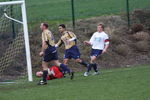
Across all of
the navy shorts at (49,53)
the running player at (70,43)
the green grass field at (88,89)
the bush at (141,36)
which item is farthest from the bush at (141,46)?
the navy shorts at (49,53)

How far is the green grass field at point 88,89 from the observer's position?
504 inches

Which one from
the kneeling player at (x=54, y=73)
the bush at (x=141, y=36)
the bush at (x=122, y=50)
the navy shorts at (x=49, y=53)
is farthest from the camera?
the bush at (x=141, y=36)

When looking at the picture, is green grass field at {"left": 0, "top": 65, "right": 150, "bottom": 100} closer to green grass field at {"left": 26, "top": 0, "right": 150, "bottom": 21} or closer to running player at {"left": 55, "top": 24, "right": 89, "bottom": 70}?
running player at {"left": 55, "top": 24, "right": 89, "bottom": 70}

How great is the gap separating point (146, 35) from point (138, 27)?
0.62 m

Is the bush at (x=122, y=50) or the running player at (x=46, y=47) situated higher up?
the running player at (x=46, y=47)

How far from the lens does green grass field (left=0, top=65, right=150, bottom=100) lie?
1280cm

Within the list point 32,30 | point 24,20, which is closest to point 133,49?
point 32,30

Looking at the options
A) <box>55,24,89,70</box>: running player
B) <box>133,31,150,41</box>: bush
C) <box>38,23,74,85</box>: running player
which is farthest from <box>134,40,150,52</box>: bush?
<box>38,23,74,85</box>: running player

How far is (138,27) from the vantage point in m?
24.6

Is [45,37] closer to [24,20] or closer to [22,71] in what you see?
[24,20]

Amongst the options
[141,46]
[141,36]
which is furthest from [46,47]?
[141,36]

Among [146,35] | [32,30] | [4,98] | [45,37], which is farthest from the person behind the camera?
[146,35]

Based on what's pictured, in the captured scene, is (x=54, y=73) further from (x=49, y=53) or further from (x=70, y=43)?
(x=49, y=53)

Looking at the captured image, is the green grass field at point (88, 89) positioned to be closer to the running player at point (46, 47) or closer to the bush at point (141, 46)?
the running player at point (46, 47)
